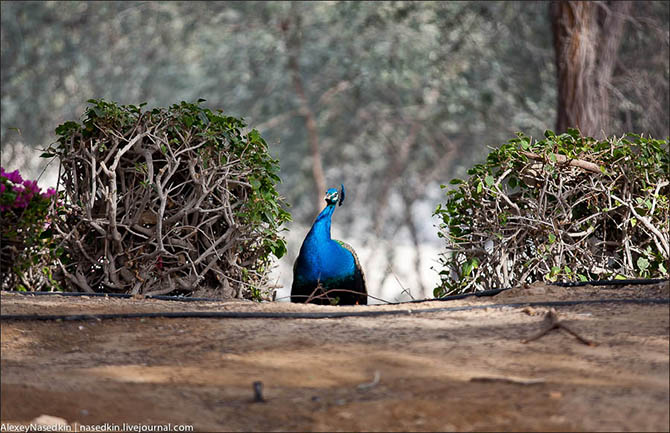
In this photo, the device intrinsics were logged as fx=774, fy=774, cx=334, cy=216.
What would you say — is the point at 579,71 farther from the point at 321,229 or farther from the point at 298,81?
the point at 298,81

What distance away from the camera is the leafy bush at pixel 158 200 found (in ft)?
16.7

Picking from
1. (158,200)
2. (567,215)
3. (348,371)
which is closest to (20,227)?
(158,200)

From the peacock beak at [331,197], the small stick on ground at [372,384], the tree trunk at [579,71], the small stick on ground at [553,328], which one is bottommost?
the small stick on ground at [372,384]

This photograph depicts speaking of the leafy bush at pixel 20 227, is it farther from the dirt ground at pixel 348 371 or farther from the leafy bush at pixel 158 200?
the dirt ground at pixel 348 371

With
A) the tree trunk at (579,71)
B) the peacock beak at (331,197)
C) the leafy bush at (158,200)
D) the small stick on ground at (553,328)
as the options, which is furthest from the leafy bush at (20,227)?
the tree trunk at (579,71)

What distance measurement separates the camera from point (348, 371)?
2.97 meters

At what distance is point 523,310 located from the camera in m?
3.92

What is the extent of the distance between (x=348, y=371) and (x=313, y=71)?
43.3 feet

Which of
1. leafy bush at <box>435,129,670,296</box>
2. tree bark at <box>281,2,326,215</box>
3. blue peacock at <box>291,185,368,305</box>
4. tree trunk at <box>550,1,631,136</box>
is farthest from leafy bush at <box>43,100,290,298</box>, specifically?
tree bark at <box>281,2,326,215</box>

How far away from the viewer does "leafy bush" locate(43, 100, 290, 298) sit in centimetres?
508

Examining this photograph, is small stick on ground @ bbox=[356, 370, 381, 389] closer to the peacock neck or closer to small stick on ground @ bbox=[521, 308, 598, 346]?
small stick on ground @ bbox=[521, 308, 598, 346]

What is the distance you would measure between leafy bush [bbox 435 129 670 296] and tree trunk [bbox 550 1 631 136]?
4.18m

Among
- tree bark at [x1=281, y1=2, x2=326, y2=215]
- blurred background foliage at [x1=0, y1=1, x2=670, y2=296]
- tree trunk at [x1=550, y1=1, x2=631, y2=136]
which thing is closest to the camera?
tree trunk at [x1=550, y1=1, x2=631, y2=136]

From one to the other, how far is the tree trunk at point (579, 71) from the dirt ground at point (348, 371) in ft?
19.6
